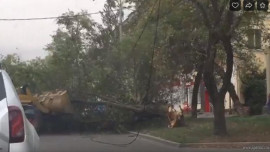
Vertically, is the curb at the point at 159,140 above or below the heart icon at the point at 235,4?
below

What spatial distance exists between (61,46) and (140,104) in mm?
5899

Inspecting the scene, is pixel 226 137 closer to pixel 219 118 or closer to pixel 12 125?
pixel 219 118

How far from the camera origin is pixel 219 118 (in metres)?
19.0

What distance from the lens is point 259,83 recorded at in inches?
1454

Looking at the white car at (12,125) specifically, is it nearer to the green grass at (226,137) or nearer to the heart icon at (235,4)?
the heart icon at (235,4)

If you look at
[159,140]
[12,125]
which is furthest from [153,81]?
[12,125]

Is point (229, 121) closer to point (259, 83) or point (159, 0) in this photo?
point (159, 0)

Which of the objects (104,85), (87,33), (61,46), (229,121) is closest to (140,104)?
(104,85)

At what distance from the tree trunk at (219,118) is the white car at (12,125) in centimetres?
1424

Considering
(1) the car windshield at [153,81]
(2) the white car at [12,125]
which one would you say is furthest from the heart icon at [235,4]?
(2) the white car at [12,125]

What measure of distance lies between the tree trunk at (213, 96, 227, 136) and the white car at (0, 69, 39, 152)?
14.2 metres

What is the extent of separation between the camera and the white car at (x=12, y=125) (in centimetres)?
482

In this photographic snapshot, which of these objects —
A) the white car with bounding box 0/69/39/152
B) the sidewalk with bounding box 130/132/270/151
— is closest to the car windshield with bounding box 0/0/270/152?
the sidewalk with bounding box 130/132/270/151

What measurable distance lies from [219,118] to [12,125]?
14.7 metres
